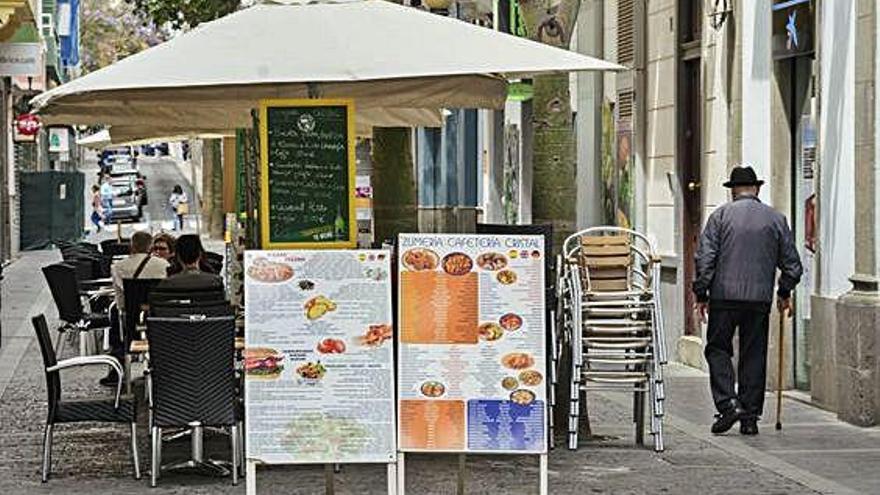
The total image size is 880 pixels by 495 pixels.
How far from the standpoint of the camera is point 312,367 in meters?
9.66

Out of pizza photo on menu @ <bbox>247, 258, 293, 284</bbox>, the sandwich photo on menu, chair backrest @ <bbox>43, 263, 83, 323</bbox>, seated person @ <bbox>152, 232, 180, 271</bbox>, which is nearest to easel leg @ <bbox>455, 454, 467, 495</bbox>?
the sandwich photo on menu

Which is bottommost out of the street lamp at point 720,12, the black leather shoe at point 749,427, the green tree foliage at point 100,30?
the black leather shoe at point 749,427

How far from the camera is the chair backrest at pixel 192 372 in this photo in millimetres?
11234

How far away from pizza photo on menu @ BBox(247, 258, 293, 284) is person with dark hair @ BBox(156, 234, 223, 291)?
10.6 feet

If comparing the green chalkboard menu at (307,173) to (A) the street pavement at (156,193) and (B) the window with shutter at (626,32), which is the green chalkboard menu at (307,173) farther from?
(A) the street pavement at (156,193)

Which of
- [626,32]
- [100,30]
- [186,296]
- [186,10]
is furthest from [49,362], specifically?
[100,30]

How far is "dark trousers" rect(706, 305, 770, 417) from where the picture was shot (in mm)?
13492

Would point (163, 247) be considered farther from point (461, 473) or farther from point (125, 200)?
point (125, 200)

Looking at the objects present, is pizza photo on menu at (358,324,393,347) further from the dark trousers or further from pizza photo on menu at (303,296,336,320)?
the dark trousers

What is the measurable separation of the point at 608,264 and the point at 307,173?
2.54 m

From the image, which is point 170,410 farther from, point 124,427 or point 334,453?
point 124,427

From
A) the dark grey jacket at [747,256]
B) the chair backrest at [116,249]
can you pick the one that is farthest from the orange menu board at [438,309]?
the chair backrest at [116,249]

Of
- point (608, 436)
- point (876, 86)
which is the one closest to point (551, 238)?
point (608, 436)

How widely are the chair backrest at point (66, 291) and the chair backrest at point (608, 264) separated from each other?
23.2 feet
